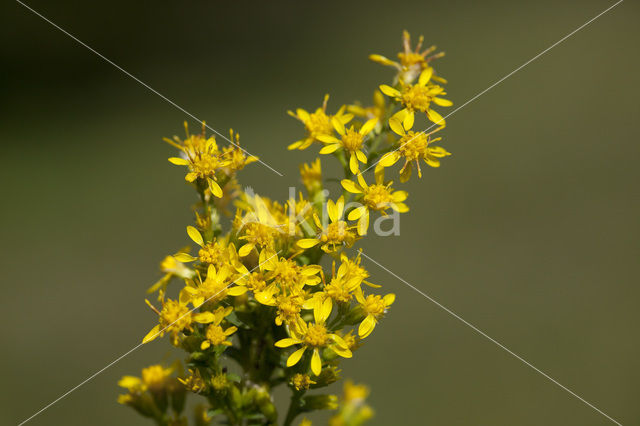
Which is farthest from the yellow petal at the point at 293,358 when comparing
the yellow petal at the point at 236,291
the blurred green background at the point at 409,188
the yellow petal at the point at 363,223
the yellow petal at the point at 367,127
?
the blurred green background at the point at 409,188

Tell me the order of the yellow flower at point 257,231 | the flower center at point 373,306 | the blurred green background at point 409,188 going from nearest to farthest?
the yellow flower at point 257,231 → the flower center at point 373,306 → the blurred green background at point 409,188

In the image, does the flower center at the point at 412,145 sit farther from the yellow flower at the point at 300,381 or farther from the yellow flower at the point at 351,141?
the yellow flower at the point at 300,381

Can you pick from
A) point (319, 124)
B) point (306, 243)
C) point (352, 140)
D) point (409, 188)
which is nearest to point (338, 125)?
point (352, 140)

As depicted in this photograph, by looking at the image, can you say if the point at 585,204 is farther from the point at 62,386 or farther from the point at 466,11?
the point at 62,386

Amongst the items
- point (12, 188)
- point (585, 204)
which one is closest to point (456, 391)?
point (585, 204)

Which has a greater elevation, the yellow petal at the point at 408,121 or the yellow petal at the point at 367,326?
the yellow petal at the point at 408,121

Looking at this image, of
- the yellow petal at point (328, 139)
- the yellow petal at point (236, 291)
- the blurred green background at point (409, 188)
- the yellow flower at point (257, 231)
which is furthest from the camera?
the blurred green background at point (409, 188)

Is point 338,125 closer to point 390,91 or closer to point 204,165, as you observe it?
point 390,91
